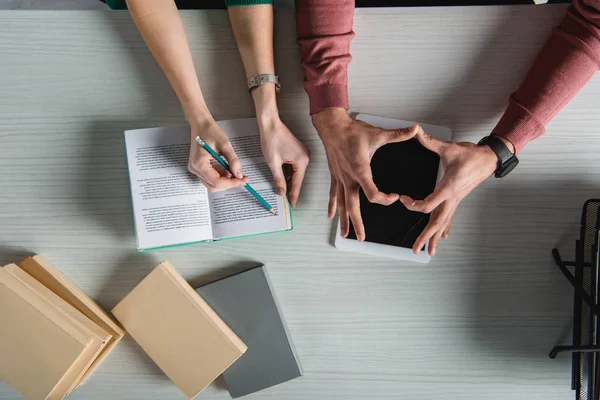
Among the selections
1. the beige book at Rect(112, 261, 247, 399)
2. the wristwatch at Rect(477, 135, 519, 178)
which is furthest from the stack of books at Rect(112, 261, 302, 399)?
the wristwatch at Rect(477, 135, 519, 178)

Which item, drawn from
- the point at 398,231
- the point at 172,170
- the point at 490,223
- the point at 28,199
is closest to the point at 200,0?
the point at 172,170

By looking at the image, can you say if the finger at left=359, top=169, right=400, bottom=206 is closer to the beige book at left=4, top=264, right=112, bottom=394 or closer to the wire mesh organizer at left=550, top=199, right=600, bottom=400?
the wire mesh organizer at left=550, top=199, right=600, bottom=400

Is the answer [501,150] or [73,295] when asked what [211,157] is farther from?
[501,150]

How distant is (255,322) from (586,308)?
0.61m

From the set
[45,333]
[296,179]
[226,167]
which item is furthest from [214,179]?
[45,333]

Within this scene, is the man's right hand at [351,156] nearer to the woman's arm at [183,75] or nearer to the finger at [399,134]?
the finger at [399,134]

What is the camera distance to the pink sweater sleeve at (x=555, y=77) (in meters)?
0.78

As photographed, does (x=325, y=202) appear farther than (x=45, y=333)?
Yes

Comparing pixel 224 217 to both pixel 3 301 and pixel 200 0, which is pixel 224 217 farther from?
pixel 200 0

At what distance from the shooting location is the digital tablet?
33.1 inches

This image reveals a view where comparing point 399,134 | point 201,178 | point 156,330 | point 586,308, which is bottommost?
point 156,330

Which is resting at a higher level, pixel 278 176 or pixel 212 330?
pixel 278 176

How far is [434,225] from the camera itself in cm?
82

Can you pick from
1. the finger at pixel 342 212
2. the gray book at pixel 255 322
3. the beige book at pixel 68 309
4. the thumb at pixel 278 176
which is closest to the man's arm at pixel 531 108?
the finger at pixel 342 212
